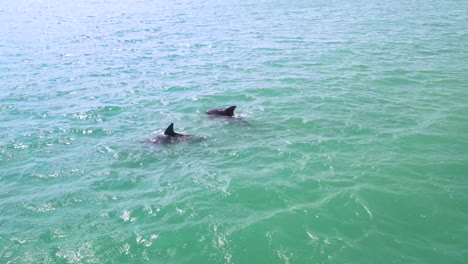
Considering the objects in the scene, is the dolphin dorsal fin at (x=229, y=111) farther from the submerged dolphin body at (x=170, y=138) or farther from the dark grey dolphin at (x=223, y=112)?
the submerged dolphin body at (x=170, y=138)

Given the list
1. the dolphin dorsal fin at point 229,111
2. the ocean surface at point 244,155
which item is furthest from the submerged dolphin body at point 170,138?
the dolphin dorsal fin at point 229,111

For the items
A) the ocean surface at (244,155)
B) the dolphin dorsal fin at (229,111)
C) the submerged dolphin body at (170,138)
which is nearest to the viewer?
the ocean surface at (244,155)

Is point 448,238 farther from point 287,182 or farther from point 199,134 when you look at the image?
point 199,134

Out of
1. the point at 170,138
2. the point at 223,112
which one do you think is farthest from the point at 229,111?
the point at 170,138

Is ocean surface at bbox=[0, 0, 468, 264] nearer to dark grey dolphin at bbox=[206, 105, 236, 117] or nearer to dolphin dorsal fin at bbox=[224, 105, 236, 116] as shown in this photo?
dark grey dolphin at bbox=[206, 105, 236, 117]

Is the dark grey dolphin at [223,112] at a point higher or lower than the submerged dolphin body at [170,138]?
lower

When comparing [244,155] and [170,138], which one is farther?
[170,138]

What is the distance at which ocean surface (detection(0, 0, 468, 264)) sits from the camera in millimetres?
10531

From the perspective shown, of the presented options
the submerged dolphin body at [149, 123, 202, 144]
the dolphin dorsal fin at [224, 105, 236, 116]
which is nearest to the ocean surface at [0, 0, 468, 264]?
the submerged dolphin body at [149, 123, 202, 144]

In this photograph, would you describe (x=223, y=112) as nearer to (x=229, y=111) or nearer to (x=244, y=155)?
(x=229, y=111)

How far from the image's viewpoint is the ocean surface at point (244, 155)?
415 inches

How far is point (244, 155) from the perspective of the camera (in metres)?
15.1

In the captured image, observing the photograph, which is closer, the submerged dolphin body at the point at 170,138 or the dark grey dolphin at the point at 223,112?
the submerged dolphin body at the point at 170,138

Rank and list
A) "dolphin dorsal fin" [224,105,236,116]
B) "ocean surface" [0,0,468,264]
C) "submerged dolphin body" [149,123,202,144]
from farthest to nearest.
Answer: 1. "dolphin dorsal fin" [224,105,236,116]
2. "submerged dolphin body" [149,123,202,144]
3. "ocean surface" [0,0,468,264]
